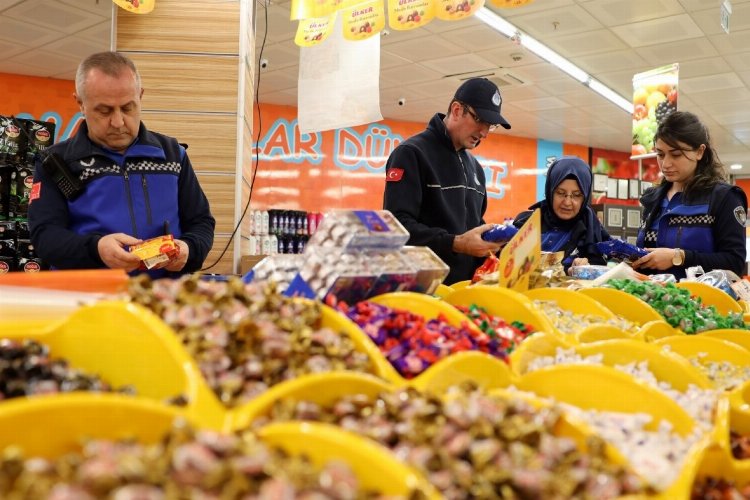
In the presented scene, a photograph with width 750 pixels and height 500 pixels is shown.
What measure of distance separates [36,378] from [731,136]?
13.4 m

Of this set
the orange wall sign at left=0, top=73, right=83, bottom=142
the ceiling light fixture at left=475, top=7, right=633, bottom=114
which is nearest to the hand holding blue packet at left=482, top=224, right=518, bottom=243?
the ceiling light fixture at left=475, top=7, right=633, bottom=114

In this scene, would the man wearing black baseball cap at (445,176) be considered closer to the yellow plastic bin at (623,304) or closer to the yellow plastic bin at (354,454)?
the yellow plastic bin at (623,304)

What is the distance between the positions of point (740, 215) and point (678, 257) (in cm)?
43

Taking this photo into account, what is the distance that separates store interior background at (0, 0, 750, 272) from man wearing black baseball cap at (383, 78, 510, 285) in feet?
5.74

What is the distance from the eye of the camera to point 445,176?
10.3 feet

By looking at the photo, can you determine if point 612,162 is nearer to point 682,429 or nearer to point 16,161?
point 16,161

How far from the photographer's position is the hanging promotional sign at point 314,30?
423 centimetres

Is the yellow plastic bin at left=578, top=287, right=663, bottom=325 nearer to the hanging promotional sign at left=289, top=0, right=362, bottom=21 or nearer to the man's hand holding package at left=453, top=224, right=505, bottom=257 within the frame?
the man's hand holding package at left=453, top=224, right=505, bottom=257

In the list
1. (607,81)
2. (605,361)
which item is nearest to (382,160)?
(607,81)

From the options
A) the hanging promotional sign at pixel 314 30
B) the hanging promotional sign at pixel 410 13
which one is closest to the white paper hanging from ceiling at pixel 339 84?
the hanging promotional sign at pixel 314 30

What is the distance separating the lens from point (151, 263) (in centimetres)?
188

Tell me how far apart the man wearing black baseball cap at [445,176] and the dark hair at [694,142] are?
2.88 ft

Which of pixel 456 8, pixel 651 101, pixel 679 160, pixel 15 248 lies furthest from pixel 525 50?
pixel 15 248

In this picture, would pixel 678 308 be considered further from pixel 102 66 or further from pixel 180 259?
pixel 102 66
